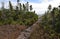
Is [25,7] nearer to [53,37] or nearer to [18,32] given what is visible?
[18,32]

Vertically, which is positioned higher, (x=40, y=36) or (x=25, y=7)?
(x=25, y=7)

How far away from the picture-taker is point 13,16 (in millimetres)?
39719

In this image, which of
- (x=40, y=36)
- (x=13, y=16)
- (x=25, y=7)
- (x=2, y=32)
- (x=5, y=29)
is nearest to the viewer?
(x=40, y=36)

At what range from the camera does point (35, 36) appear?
25.0 m

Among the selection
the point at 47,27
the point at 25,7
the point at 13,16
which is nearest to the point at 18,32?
the point at 47,27

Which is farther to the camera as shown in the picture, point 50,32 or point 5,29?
point 5,29

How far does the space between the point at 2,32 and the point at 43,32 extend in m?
6.26

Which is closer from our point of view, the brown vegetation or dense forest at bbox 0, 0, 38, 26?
the brown vegetation

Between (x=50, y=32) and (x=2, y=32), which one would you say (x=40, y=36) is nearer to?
(x=50, y=32)

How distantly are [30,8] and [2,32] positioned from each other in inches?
940

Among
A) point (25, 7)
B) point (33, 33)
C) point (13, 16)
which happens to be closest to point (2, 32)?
point (33, 33)

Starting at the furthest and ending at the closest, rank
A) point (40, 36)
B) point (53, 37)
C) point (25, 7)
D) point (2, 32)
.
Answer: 1. point (25, 7)
2. point (2, 32)
3. point (40, 36)
4. point (53, 37)

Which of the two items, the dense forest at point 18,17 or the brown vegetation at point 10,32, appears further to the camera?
the dense forest at point 18,17

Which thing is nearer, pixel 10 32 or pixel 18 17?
pixel 10 32
